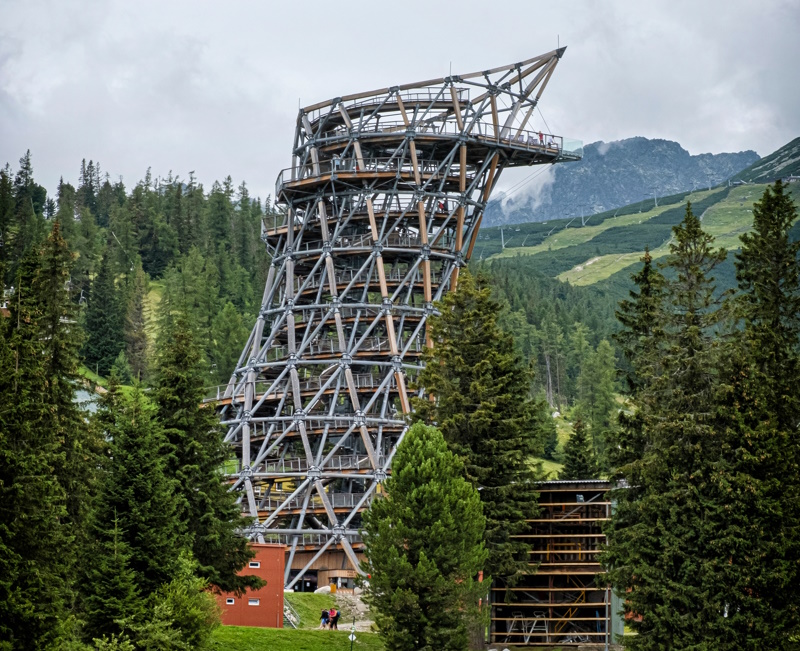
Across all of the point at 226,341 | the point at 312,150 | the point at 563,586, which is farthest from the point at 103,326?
the point at 563,586

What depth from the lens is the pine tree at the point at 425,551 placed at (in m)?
50.7

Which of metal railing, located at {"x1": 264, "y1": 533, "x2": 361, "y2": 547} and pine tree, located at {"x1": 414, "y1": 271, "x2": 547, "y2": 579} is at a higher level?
pine tree, located at {"x1": 414, "y1": 271, "x2": 547, "y2": 579}

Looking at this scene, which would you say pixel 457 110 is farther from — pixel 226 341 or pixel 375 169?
pixel 226 341

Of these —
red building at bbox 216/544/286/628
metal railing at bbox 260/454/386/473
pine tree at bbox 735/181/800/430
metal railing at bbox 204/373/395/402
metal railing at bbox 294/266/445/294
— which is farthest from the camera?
metal railing at bbox 294/266/445/294

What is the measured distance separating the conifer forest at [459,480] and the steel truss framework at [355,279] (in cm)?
2098

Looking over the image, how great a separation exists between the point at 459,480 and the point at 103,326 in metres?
95.8

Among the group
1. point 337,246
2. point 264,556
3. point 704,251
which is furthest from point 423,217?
point 704,251

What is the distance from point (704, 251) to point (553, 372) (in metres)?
135

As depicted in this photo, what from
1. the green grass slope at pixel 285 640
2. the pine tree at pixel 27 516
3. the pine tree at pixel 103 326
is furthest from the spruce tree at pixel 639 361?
the pine tree at pixel 103 326

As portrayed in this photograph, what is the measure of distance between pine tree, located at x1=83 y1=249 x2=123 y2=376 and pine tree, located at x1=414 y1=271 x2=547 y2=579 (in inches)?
3259

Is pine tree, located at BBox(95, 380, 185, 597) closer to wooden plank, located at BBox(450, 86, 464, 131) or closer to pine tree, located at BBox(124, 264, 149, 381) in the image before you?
wooden plank, located at BBox(450, 86, 464, 131)

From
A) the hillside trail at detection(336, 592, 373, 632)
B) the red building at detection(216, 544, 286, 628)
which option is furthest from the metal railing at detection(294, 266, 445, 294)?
the red building at detection(216, 544, 286, 628)

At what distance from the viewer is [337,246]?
89312 mm

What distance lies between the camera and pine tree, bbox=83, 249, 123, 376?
465 ft
